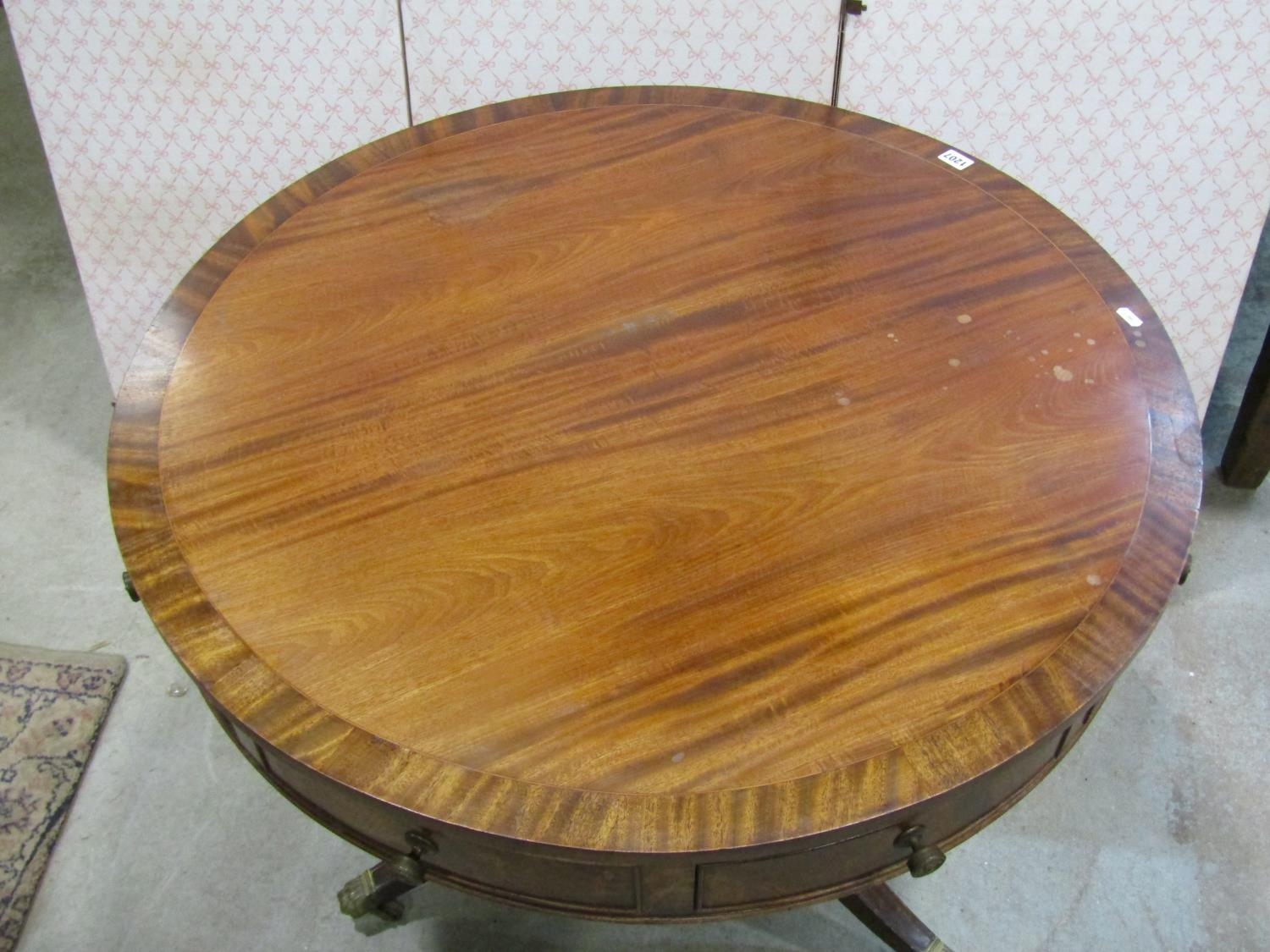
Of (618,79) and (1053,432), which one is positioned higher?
(618,79)

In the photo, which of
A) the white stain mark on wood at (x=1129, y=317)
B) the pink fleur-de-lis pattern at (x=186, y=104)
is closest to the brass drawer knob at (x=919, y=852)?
the white stain mark on wood at (x=1129, y=317)

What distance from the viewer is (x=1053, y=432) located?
117 cm

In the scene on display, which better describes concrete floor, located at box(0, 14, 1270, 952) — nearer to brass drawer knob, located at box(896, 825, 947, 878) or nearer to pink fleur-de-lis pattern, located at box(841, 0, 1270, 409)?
pink fleur-de-lis pattern, located at box(841, 0, 1270, 409)

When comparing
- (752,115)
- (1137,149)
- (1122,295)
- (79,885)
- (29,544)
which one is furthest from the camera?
(29,544)

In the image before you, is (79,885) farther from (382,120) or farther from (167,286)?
(382,120)

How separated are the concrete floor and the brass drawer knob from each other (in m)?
0.62

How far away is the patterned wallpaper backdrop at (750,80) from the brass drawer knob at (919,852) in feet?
3.79

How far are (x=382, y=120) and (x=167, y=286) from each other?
47 cm

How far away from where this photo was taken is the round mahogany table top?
947 mm

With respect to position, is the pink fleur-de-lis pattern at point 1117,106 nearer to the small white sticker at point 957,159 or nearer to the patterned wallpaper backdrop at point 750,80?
the patterned wallpaper backdrop at point 750,80

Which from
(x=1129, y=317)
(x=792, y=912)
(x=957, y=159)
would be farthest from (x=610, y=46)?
(x=792, y=912)

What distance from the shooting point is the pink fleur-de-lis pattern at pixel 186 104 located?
1.79m

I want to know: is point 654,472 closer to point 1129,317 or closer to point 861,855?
point 861,855

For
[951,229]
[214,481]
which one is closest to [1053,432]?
[951,229]
